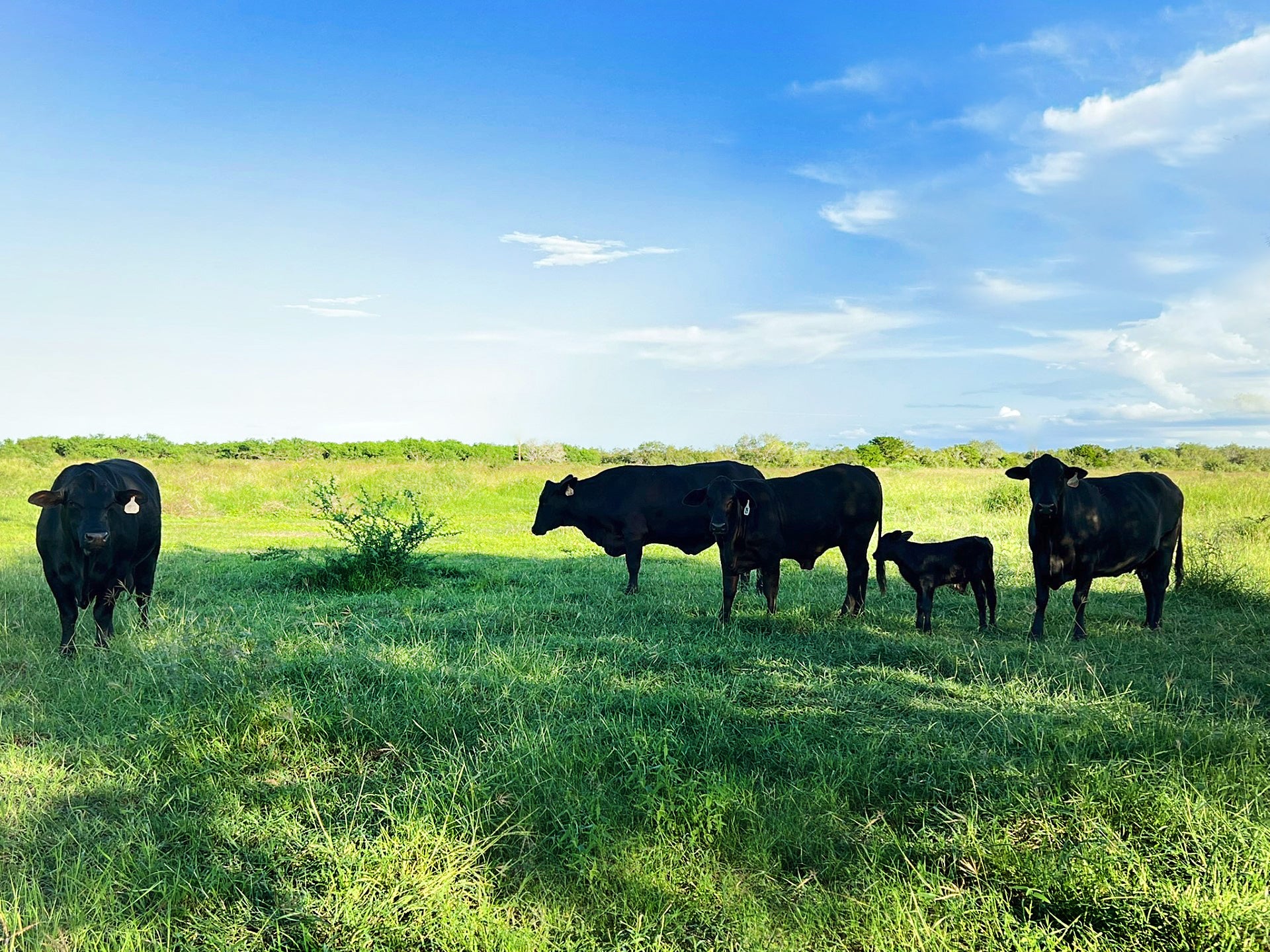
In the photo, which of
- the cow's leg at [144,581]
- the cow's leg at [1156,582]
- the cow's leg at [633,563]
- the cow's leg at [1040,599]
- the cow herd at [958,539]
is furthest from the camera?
the cow's leg at [633,563]

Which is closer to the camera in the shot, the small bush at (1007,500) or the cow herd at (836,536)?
the cow herd at (836,536)

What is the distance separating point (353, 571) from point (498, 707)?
6362 mm

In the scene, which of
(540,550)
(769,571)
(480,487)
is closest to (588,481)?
(540,550)

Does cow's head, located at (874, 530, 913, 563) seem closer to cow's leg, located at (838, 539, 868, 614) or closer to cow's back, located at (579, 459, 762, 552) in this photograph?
cow's leg, located at (838, 539, 868, 614)

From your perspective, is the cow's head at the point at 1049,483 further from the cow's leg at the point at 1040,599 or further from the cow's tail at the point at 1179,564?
the cow's tail at the point at 1179,564

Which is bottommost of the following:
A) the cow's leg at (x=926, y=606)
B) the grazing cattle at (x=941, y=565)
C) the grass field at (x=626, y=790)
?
the grass field at (x=626, y=790)

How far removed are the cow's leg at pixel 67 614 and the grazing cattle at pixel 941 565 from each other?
304 inches

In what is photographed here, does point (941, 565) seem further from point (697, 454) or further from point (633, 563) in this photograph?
point (697, 454)

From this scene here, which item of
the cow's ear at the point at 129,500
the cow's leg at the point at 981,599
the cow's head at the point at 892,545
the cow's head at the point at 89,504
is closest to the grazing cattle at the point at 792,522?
the cow's head at the point at 892,545

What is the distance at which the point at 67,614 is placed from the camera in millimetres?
7770

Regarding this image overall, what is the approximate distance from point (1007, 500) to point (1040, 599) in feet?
49.7

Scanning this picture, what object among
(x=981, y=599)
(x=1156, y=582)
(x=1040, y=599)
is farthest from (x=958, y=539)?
(x=1156, y=582)

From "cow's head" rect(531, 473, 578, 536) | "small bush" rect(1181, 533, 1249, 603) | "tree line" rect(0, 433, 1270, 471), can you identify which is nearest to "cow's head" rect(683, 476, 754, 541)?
"cow's head" rect(531, 473, 578, 536)

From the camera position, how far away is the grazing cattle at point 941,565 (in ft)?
28.0
